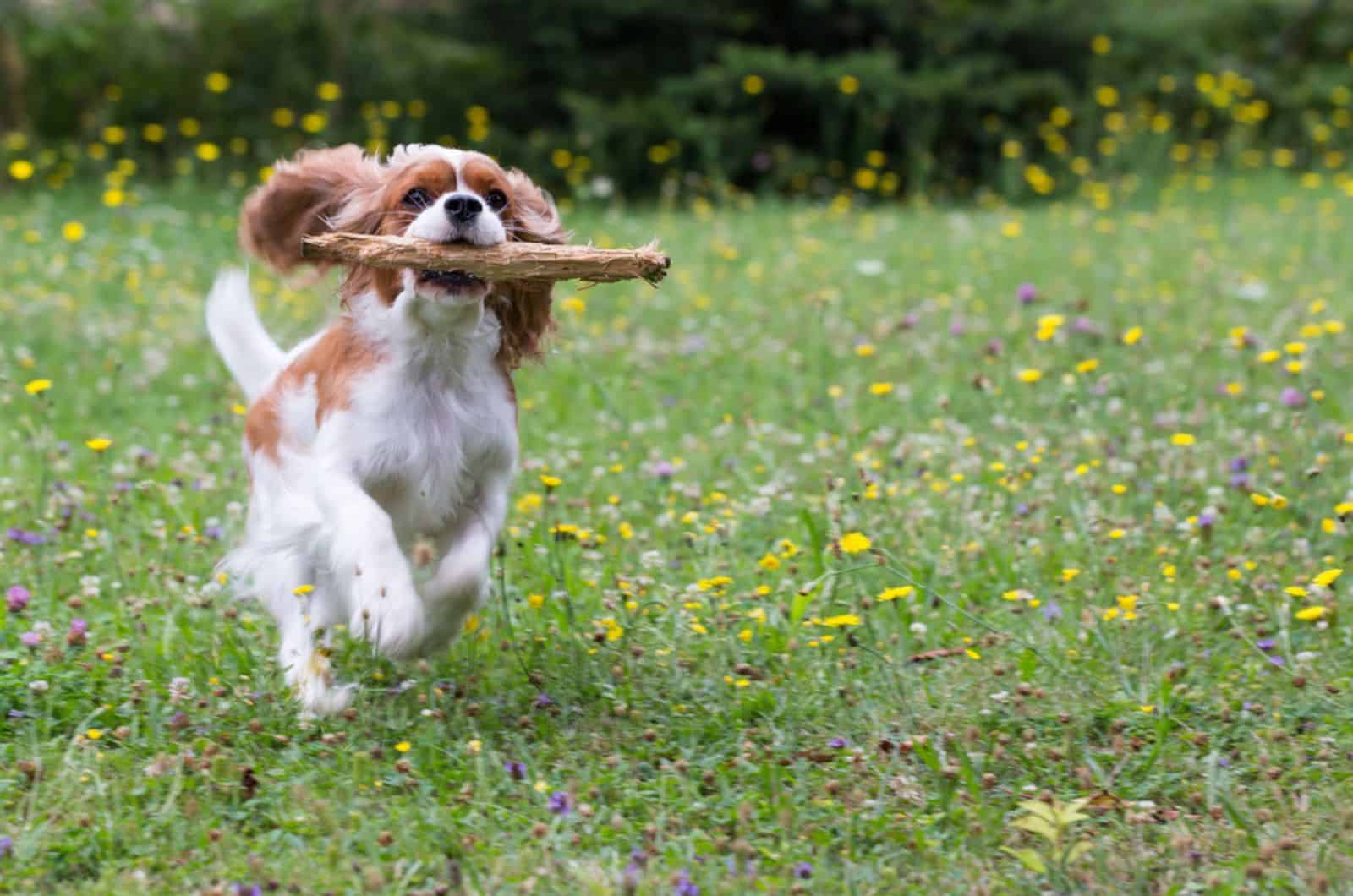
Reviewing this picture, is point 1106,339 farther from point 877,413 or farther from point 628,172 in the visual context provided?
point 628,172

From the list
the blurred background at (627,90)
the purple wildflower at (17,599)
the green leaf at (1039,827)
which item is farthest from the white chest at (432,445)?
the blurred background at (627,90)

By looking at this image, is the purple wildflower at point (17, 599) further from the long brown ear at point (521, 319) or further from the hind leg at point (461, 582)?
the long brown ear at point (521, 319)

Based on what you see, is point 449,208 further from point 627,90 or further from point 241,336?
point 627,90

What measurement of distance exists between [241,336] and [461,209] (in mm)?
Result: 1202

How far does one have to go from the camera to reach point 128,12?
1173 centimetres

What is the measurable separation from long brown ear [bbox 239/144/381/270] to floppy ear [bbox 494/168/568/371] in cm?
35

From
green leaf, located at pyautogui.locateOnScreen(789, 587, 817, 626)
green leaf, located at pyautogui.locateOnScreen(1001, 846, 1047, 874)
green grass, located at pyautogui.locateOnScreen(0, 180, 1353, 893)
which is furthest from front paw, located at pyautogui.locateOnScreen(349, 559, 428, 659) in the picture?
green leaf, located at pyautogui.locateOnScreen(1001, 846, 1047, 874)

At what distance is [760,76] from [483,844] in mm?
9324

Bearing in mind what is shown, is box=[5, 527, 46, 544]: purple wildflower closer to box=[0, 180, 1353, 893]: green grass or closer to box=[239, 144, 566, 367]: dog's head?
box=[0, 180, 1353, 893]: green grass

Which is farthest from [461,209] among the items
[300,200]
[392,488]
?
[300,200]

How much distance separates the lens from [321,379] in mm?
3783

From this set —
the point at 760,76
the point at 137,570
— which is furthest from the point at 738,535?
the point at 760,76

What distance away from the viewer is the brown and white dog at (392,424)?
11.3 ft

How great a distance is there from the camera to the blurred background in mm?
11641
